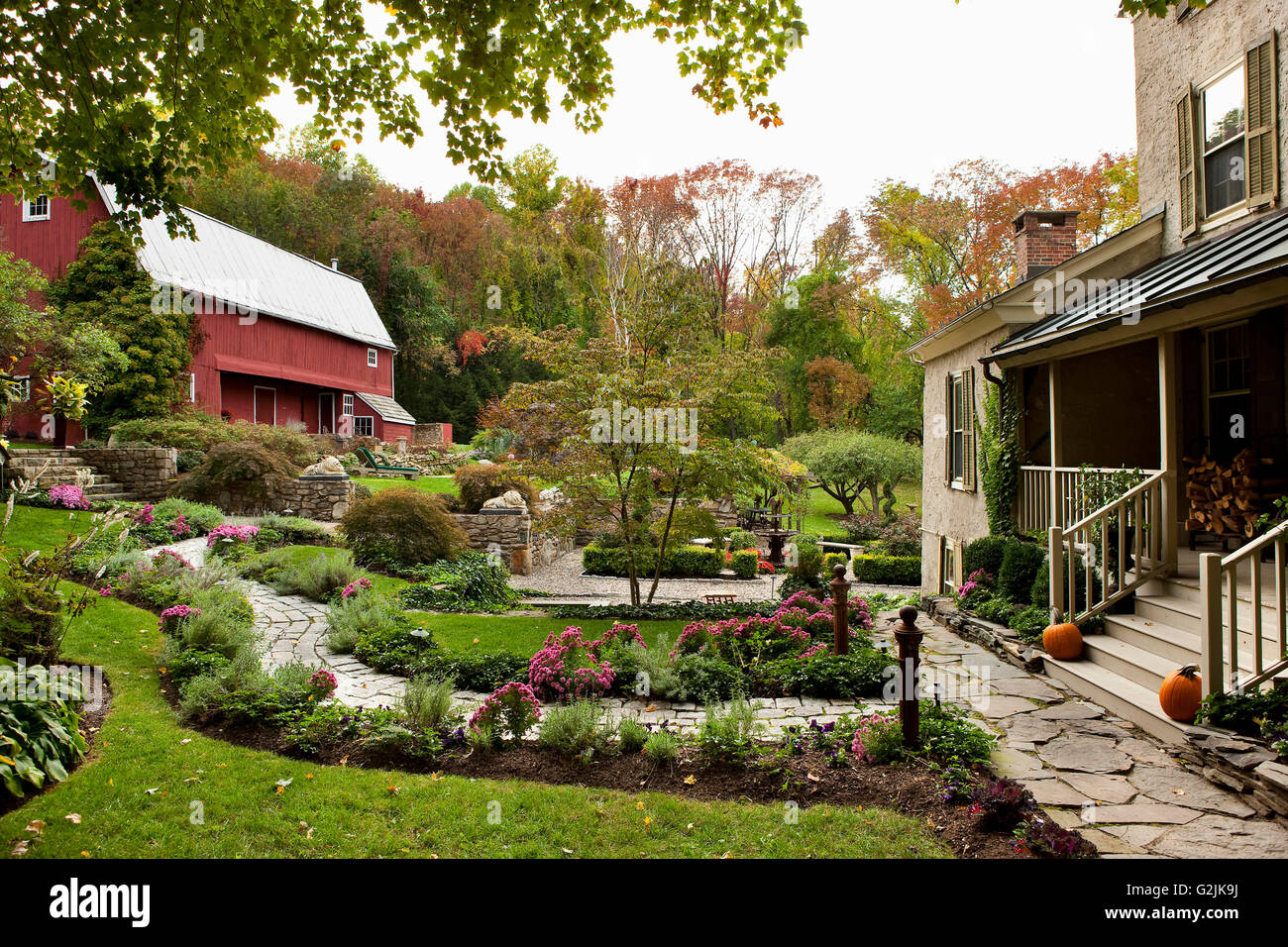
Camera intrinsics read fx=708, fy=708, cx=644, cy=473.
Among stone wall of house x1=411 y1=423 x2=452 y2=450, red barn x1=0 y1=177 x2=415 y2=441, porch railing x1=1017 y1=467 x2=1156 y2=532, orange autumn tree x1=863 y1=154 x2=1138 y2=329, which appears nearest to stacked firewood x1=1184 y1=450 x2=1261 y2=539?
porch railing x1=1017 y1=467 x2=1156 y2=532

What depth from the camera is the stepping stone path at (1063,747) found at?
140 inches

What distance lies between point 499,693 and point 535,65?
14.3 ft

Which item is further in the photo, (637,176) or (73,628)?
(637,176)

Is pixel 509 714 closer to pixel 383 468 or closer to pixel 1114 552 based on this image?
pixel 1114 552

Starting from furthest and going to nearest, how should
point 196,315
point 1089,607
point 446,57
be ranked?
point 196,315 < point 1089,607 < point 446,57

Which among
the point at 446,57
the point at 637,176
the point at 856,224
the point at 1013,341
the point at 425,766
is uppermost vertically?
the point at 637,176

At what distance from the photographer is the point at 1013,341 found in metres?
8.59

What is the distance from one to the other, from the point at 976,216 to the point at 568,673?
83.9 feet

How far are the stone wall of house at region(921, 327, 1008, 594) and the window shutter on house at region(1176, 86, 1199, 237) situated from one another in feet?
7.40

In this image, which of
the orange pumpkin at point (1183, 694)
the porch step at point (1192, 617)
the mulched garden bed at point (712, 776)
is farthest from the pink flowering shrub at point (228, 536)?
the porch step at point (1192, 617)

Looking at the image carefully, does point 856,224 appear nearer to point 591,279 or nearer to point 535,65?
point 591,279

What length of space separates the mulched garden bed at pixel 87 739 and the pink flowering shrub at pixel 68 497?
29.9 feet

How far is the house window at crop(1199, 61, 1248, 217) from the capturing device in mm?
7426

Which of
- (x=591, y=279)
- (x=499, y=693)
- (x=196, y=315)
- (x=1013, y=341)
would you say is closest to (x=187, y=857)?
(x=499, y=693)
